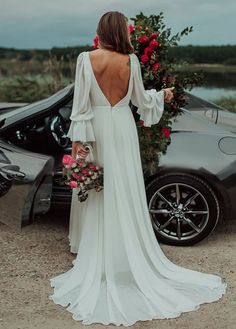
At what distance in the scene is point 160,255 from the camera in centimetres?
407

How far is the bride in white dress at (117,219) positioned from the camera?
11.9 ft

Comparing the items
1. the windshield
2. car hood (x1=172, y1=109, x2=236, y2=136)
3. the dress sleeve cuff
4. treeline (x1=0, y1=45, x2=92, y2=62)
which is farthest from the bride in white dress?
treeline (x1=0, y1=45, x2=92, y2=62)

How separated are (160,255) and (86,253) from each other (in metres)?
0.52

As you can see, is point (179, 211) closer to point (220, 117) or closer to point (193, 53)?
point (220, 117)

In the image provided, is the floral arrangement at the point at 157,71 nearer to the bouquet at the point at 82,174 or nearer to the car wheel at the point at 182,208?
the car wheel at the point at 182,208

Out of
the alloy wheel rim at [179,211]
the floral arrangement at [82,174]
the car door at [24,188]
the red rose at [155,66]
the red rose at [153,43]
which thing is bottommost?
the alloy wheel rim at [179,211]

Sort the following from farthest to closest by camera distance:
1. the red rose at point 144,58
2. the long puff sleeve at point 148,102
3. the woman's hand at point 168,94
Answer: the red rose at point 144,58 → the woman's hand at point 168,94 → the long puff sleeve at point 148,102

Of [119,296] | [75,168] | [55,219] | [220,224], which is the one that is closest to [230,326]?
[119,296]

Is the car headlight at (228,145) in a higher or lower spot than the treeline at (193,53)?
lower

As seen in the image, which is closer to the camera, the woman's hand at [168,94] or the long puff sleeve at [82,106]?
the long puff sleeve at [82,106]

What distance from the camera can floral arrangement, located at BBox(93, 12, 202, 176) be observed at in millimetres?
4102

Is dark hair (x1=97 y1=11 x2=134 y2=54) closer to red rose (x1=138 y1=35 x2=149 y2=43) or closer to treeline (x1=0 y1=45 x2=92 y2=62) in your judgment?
red rose (x1=138 y1=35 x2=149 y2=43)

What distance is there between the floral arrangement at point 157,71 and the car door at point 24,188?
2.49ft

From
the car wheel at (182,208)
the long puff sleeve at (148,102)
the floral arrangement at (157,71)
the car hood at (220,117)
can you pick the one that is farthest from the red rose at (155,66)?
the car hood at (220,117)
